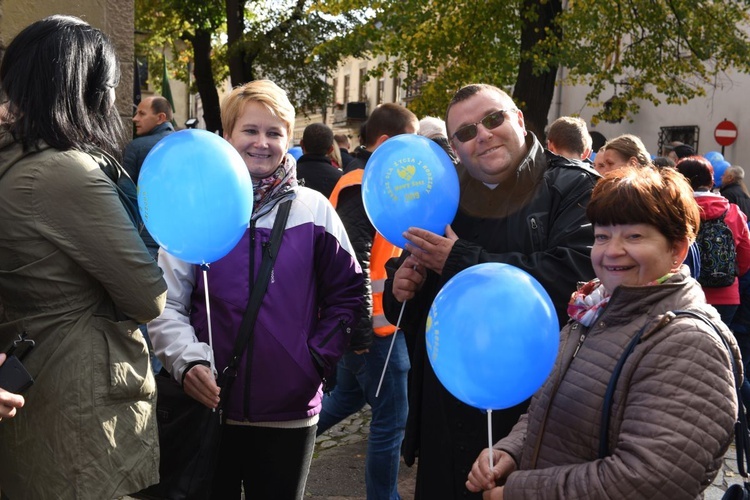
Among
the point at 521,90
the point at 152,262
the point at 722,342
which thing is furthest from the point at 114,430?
the point at 521,90

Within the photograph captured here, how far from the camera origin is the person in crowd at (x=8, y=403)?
2.19 meters

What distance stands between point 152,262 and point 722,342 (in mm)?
1573

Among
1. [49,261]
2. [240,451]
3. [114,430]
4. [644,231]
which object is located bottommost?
[240,451]

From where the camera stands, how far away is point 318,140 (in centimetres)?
664

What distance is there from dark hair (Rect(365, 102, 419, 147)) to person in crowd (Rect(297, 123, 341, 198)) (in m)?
1.66

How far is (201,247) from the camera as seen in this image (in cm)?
276

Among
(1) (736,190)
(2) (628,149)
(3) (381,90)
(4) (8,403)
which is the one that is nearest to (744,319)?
(1) (736,190)

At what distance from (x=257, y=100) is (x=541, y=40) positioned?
34.6 feet

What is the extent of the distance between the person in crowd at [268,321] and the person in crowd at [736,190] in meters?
6.08

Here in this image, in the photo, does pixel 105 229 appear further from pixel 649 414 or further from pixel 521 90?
pixel 521 90

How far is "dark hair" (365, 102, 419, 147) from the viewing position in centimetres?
473

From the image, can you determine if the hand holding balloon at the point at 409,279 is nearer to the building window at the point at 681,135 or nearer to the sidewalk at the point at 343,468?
the sidewalk at the point at 343,468

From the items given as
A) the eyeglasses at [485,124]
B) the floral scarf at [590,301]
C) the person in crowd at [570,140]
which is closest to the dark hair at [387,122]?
the person in crowd at [570,140]

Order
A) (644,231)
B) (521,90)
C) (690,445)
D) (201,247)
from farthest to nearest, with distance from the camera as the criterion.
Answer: (521,90) → (201,247) → (644,231) → (690,445)
